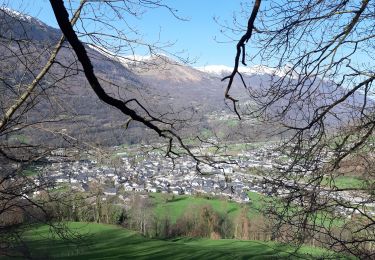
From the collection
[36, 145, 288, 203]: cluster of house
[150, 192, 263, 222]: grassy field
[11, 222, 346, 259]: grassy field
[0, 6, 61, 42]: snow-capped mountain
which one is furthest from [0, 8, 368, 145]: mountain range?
[150, 192, 263, 222]: grassy field

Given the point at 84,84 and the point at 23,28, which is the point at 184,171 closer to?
the point at 84,84

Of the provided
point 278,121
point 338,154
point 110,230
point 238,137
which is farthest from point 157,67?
point 110,230

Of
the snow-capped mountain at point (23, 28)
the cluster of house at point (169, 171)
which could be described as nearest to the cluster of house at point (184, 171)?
the cluster of house at point (169, 171)

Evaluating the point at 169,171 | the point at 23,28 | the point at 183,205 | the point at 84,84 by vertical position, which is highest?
the point at 23,28

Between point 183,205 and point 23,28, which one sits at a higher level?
point 23,28

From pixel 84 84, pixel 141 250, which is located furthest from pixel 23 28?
pixel 141 250

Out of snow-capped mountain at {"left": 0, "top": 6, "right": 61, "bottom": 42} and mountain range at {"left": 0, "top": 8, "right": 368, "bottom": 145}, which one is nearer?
mountain range at {"left": 0, "top": 8, "right": 368, "bottom": 145}

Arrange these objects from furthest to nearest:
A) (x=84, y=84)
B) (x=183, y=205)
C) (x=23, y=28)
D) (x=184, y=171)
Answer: (x=183, y=205), (x=84, y=84), (x=184, y=171), (x=23, y=28)

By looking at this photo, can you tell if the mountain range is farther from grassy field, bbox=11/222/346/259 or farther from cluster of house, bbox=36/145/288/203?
grassy field, bbox=11/222/346/259

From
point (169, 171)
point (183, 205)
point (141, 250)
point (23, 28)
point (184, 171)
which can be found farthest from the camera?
point (183, 205)

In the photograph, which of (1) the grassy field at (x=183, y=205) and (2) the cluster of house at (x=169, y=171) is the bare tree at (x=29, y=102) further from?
(1) the grassy field at (x=183, y=205)

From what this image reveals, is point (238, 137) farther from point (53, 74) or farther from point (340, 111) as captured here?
point (53, 74)
